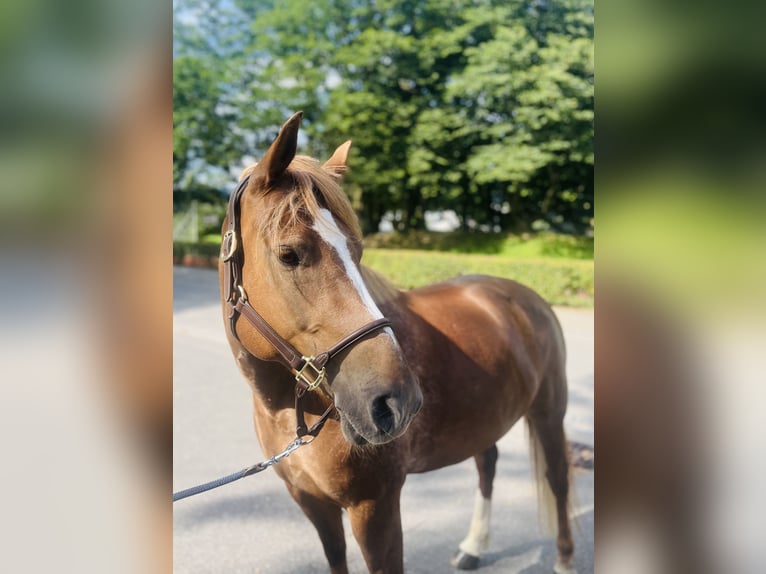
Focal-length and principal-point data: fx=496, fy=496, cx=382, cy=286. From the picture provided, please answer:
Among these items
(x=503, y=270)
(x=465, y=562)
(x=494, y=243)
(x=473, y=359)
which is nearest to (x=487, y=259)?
(x=503, y=270)

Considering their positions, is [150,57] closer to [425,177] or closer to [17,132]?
[17,132]

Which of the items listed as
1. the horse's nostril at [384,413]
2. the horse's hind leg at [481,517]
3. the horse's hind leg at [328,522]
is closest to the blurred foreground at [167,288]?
the horse's nostril at [384,413]

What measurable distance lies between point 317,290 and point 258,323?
0.18 m

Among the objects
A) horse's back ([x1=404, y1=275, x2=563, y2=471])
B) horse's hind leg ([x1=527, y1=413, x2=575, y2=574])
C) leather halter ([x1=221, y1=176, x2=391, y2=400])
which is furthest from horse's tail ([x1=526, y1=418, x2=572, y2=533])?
leather halter ([x1=221, y1=176, x2=391, y2=400])

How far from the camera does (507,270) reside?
909 cm

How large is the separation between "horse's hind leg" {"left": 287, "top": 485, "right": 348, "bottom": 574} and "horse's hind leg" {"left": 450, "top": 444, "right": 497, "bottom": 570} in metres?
0.97

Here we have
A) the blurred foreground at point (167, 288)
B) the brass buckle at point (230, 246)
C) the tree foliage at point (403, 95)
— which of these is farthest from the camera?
the tree foliage at point (403, 95)

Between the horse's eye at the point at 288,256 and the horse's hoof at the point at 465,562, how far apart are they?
6.64 ft

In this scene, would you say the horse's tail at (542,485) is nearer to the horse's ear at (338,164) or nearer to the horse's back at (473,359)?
the horse's back at (473,359)

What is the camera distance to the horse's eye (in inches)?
47.4

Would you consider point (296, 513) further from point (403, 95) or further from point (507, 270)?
point (403, 95)

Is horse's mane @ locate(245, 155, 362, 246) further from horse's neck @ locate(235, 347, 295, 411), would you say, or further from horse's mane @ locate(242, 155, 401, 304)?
horse's neck @ locate(235, 347, 295, 411)

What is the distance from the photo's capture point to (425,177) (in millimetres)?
11773

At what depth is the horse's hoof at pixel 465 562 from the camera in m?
2.49
